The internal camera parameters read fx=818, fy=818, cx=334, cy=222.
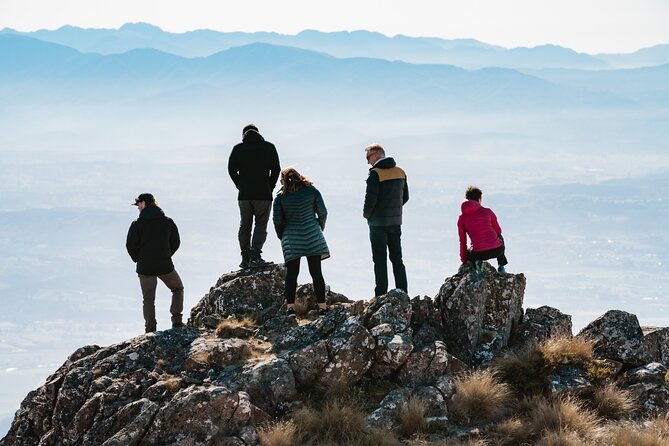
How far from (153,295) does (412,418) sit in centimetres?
593

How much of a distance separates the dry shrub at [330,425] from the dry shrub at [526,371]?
2599mm

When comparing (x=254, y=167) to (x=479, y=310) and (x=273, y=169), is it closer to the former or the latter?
(x=273, y=169)

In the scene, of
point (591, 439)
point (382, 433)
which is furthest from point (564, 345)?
point (382, 433)

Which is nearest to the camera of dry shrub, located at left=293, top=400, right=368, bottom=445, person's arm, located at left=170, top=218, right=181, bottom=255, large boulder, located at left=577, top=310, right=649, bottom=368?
dry shrub, located at left=293, top=400, right=368, bottom=445

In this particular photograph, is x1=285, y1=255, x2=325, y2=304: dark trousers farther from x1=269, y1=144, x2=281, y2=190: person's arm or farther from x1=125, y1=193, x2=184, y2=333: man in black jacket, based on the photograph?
x1=269, y1=144, x2=281, y2=190: person's arm

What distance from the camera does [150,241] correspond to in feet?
46.5

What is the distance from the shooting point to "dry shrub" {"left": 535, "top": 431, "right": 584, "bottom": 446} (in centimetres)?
1048

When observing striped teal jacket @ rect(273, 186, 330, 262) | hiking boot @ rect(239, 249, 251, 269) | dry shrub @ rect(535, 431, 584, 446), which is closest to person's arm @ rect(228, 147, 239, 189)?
hiking boot @ rect(239, 249, 251, 269)

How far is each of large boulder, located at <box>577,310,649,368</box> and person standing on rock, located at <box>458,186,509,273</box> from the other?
198cm

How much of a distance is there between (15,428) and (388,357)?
5.67 meters

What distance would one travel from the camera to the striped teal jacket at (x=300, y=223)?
45.5ft

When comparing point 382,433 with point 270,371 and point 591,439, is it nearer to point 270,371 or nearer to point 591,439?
point 270,371

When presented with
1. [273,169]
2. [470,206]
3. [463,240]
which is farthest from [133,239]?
[470,206]

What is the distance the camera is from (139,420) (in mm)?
10602
